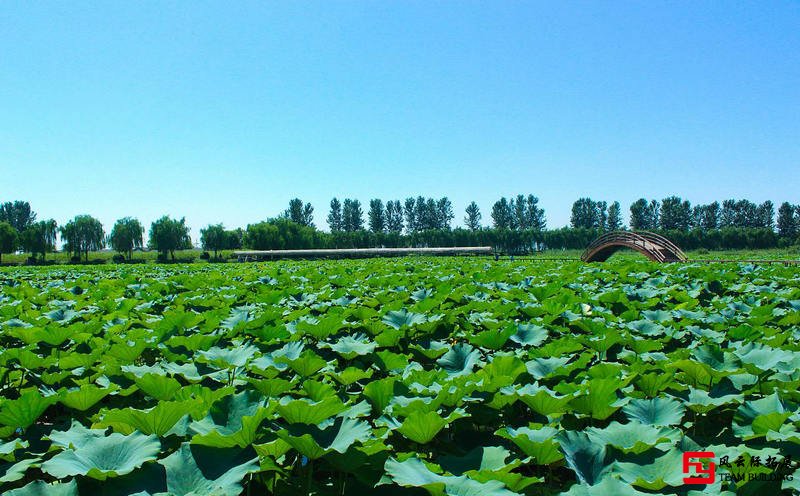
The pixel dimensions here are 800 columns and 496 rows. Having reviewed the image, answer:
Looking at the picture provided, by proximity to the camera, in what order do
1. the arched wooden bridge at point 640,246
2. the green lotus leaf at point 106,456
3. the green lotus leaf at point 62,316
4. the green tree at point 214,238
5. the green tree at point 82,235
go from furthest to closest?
the green tree at point 214,238, the green tree at point 82,235, the arched wooden bridge at point 640,246, the green lotus leaf at point 62,316, the green lotus leaf at point 106,456

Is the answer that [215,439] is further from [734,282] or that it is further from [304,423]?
[734,282]

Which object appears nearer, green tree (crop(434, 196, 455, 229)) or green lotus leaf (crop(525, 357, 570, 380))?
green lotus leaf (crop(525, 357, 570, 380))

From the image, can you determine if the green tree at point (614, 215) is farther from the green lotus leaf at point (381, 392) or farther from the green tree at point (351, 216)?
the green lotus leaf at point (381, 392)

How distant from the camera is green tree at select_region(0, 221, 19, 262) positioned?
56725mm

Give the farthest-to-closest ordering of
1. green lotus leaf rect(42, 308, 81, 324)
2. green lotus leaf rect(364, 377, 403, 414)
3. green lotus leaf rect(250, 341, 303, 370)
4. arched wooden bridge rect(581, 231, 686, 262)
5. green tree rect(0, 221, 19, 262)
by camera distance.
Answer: green tree rect(0, 221, 19, 262), arched wooden bridge rect(581, 231, 686, 262), green lotus leaf rect(42, 308, 81, 324), green lotus leaf rect(250, 341, 303, 370), green lotus leaf rect(364, 377, 403, 414)

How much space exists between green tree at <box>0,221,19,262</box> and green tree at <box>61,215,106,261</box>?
4.75m

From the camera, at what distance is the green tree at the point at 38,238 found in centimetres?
5725

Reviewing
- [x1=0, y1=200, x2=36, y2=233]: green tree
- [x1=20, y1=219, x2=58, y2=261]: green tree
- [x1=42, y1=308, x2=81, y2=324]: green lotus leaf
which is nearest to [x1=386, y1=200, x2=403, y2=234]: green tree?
[x1=20, y1=219, x2=58, y2=261]: green tree

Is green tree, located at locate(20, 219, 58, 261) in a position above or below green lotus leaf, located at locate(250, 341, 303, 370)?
above

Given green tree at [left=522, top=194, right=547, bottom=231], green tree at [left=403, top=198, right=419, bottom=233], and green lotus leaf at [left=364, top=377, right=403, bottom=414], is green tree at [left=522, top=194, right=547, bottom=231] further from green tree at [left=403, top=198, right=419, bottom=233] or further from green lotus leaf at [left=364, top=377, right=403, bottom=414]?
green lotus leaf at [left=364, top=377, right=403, bottom=414]

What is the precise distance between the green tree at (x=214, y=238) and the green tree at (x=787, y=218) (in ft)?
353

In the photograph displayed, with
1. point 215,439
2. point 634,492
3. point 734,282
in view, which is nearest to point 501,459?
point 634,492

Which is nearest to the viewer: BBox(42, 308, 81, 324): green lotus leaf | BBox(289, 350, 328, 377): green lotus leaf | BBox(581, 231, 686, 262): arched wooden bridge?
BBox(289, 350, 328, 377): green lotus leaf

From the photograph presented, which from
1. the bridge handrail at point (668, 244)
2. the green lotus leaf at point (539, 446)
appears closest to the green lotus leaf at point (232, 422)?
the green lotus leaf at point (539, 446)
